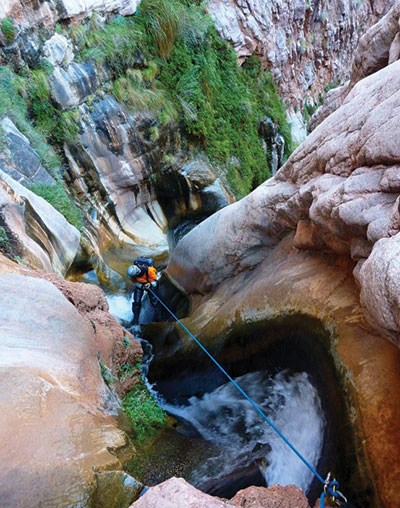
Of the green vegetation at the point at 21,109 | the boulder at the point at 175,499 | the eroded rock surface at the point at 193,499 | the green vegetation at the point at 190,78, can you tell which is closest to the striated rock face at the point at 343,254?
the eroded rock surface at the point at 193,499

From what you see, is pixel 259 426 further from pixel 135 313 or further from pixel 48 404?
pixel 135 313

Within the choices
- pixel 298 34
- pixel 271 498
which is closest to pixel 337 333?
pixel 271 498

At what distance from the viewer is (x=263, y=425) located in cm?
435

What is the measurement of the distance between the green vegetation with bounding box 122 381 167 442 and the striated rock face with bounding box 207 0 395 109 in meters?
12.9

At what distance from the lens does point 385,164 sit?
3.39 m

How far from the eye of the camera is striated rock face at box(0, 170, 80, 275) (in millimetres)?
5070

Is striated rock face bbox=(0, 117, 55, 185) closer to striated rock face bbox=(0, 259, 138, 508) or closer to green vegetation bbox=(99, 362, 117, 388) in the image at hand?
striated rock face bbox=(0, 259, 138, 508)

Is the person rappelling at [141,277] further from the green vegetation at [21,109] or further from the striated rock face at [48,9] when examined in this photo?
the striated rock face at [48,9]

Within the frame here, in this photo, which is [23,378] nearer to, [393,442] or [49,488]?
[49,488]

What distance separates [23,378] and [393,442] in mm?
2722

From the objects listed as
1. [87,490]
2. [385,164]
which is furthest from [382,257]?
[87,490]

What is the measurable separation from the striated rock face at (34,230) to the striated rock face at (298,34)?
10.4 m

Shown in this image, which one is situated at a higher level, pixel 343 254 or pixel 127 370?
pixel 343 254

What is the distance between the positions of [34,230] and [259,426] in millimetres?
4042
